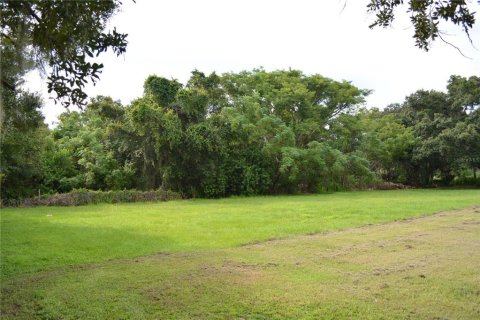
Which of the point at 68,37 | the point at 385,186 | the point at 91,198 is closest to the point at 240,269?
the point at 68,37

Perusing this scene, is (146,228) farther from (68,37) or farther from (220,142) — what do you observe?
(220,142)

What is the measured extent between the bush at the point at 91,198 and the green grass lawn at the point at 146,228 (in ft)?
4.02

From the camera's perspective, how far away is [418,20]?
4145 millimetres

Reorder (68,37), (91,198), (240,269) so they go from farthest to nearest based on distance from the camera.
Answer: (91,198) → (240,269) → (68,37)

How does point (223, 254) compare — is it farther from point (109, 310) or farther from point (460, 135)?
point (460, 135)

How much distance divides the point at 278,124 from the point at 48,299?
19.2 m

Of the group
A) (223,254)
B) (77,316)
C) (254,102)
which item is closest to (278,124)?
(254,102)

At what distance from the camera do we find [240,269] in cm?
662

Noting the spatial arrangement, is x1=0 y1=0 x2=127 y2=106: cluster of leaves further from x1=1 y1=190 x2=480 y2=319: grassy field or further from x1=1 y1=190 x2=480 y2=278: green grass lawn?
x1=1 y1=190 x2=480 y2=278: green grass lawn

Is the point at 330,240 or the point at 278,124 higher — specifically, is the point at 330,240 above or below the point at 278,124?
below

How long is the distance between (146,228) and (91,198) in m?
8.31

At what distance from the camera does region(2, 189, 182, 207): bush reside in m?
17.1

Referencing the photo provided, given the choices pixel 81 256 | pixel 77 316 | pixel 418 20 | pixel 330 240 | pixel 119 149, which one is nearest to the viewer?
pixel 418 20

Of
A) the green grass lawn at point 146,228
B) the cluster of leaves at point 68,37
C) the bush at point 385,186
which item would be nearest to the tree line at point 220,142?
the bush at point 385,186
